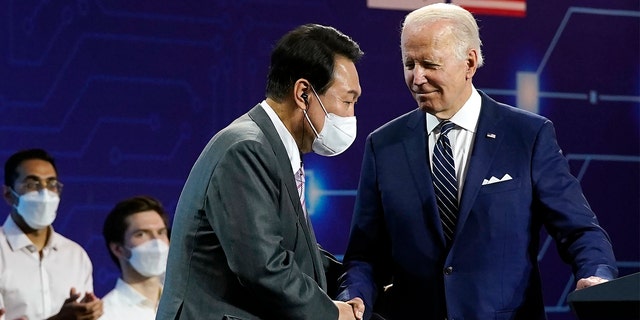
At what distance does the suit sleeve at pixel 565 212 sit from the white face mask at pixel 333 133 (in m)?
0.46

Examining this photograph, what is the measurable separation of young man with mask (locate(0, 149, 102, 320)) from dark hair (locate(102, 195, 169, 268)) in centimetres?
24

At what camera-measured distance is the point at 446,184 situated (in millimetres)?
2479

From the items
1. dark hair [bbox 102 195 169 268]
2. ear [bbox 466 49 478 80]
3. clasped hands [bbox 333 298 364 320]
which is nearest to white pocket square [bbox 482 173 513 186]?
ear [bbox 466 49 478 80]

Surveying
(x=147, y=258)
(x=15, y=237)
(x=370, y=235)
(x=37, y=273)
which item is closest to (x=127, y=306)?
(x=147, y=258)

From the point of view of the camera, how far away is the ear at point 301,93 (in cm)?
226

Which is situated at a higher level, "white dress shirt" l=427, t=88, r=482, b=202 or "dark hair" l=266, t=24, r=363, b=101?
"dark hair" l=266, t=24, r=363, b=101

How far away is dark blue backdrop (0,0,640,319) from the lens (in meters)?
4.20

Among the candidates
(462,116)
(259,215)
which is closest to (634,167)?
(462,116)

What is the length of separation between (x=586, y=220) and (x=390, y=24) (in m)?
2.43

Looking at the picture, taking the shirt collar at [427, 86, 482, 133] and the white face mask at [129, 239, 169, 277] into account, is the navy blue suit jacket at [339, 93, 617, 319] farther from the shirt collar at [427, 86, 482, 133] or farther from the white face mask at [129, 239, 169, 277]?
the white face mask at [129, 239, 169, 277]

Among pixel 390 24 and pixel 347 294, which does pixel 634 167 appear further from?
pixel 347 294

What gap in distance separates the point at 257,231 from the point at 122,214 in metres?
2.09

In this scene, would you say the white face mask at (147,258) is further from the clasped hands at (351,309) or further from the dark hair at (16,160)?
the clasped hands at (351,309)

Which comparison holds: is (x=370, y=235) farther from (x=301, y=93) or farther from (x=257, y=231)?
(x=257, y=231)
